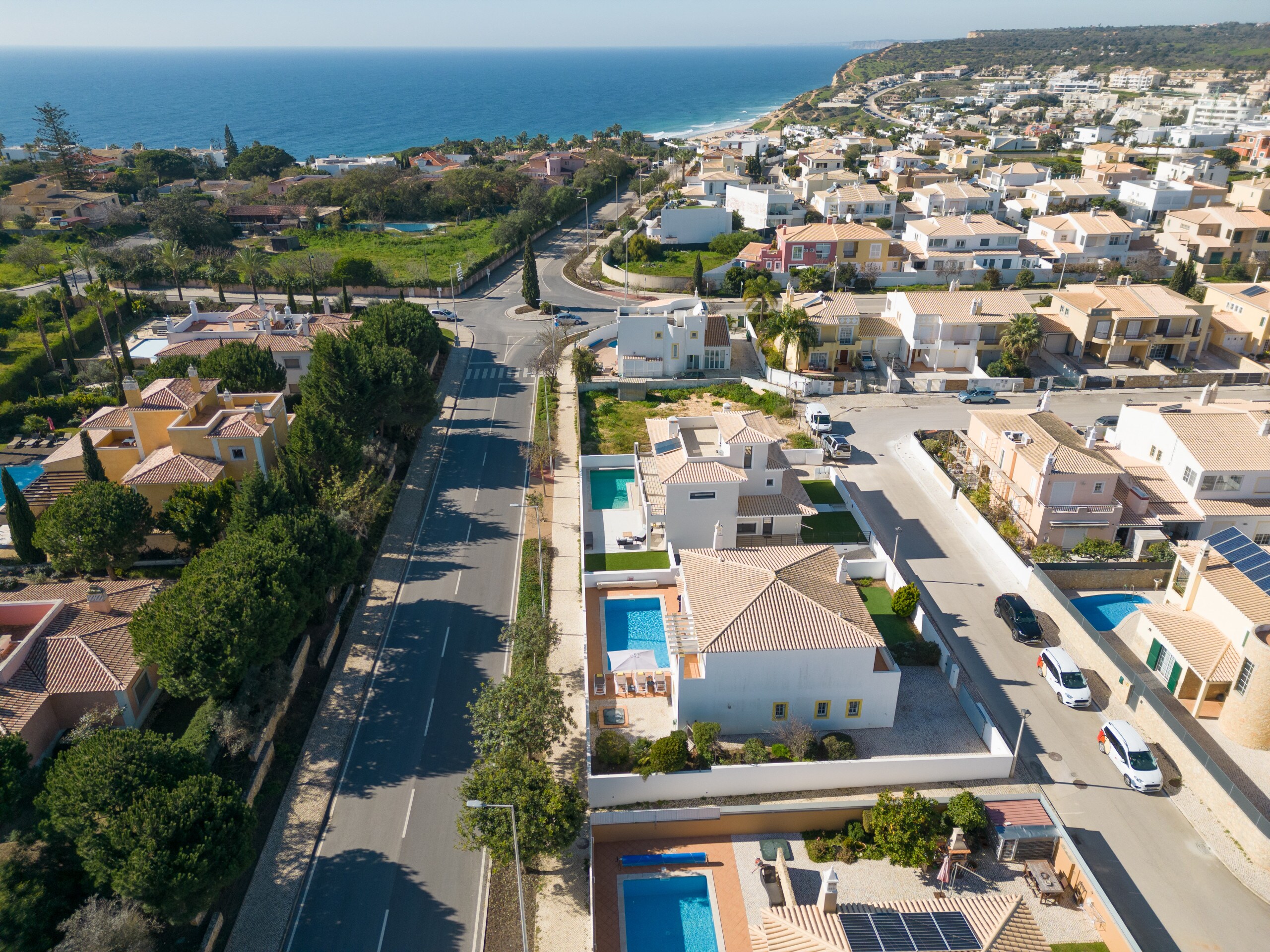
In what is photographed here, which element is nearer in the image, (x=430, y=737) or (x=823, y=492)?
(x=430, y=737)

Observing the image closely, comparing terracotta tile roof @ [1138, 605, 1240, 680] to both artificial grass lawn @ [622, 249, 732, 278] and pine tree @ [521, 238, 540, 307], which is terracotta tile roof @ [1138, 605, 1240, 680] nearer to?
pine tree @ [521, 238, 540, 307]

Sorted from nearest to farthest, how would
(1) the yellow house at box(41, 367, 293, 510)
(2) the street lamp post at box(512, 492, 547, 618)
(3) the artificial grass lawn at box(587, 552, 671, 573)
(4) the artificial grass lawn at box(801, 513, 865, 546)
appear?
1. (2) the street lamp post at box(512, 492, 547, 618)
2. (3) the artificial grass lawn at box(587, 552, 671, 573)
3. (1) the yellow house at box(41, 367, 293, 510)
4. (4) the artificial grass lawn at box(801, 513, 865, 546)

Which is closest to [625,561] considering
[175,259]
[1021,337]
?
[1021,337]

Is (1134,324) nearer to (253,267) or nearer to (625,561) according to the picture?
(625,561)

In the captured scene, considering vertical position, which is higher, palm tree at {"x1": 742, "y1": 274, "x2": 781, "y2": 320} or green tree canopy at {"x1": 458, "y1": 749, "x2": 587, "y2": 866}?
palm tree at {"x1": 742, "y1": 274, "x2": 781, "y2": 320}

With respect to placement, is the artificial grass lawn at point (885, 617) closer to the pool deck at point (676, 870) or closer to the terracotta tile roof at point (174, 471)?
the pool deck at point (676, 870)

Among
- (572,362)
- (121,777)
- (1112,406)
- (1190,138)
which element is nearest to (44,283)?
(572,362)

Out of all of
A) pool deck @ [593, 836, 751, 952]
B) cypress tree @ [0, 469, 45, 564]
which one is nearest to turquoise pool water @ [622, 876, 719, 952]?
pool deck @ [593, 836, 751, 952]
